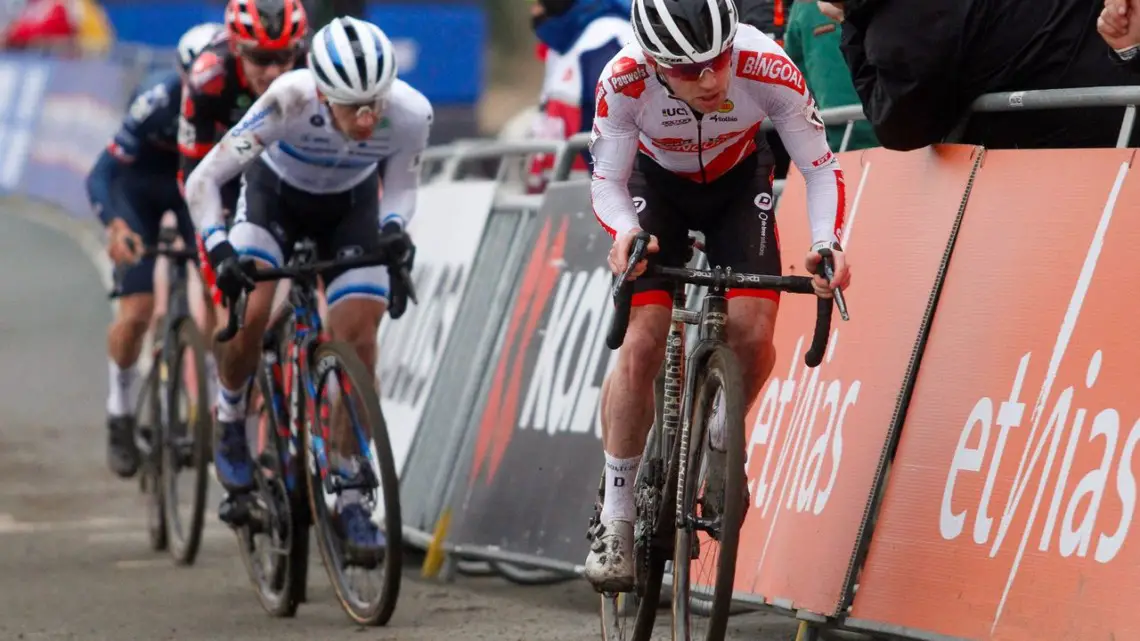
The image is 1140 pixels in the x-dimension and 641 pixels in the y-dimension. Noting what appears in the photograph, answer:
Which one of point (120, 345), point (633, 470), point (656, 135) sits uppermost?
point (656, 135)

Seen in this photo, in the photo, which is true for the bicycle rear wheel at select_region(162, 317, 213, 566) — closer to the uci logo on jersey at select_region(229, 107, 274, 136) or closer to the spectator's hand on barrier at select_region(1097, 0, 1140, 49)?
the uci logo on jersey at select_region(229, 107, 274, 136)

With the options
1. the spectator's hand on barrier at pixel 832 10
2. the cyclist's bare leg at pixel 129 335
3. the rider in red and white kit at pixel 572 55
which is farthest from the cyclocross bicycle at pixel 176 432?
the spectator's hand on barrier at pixel 832 10

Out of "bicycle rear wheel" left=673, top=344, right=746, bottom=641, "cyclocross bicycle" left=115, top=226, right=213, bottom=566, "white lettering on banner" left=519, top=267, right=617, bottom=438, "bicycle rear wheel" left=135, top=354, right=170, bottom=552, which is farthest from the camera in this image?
"bicycle rear wheel" left=135, top=354, right=170, bottom=552

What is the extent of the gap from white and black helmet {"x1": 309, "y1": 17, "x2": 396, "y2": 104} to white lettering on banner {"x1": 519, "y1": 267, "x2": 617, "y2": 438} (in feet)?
3.97

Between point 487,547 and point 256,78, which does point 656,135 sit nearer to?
point 487,547

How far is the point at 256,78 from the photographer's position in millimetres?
8836

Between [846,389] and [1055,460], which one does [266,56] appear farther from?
[1055,460]

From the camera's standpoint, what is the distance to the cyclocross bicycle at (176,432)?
9008 mm

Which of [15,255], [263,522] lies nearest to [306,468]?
[263,522]

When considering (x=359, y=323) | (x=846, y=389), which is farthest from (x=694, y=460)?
(x=359, y=323)

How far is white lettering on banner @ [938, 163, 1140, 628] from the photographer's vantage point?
5.26 m

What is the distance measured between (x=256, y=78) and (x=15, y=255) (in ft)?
46.5

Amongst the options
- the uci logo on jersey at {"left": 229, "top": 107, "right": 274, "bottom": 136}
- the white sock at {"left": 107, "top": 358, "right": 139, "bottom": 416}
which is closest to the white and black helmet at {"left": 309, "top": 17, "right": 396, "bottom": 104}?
the uci logo on jersey at {"left": 229, "top": 107, "right": 274, "bottom": 136}

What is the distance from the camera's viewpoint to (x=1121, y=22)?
5.75 meters
